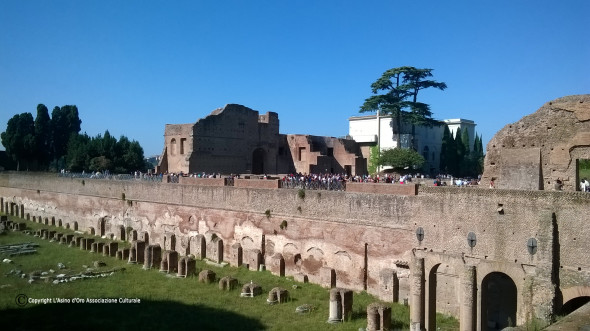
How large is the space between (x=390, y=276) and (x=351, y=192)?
9.53 feet

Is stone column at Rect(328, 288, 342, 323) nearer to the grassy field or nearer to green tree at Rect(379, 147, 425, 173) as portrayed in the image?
the grassy field

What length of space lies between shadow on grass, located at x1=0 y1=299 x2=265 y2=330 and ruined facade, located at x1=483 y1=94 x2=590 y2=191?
7502mm

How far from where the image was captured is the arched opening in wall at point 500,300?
489 inches

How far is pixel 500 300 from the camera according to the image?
12.7 meters

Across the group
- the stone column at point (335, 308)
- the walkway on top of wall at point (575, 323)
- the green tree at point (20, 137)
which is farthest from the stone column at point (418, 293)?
the green tree at point (20, 137)

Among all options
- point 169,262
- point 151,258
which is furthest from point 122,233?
point 169,262

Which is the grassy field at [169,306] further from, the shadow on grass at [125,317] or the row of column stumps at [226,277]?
the row of column stumps at [226,277]

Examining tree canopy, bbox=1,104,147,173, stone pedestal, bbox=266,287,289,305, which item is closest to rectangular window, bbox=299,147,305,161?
tree canopy, bbox=1,104,147,173

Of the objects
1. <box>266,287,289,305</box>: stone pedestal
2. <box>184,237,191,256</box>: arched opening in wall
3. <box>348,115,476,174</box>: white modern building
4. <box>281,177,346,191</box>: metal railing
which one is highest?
<box>348,115,476,174</box>: white modern building

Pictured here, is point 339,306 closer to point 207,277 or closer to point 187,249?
point 207,277

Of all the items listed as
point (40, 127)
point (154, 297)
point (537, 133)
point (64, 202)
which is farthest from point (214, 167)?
point (40, 127)

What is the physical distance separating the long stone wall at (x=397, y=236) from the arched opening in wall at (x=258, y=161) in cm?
897

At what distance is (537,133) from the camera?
1273 cm

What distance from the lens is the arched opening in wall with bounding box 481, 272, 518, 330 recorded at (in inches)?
489
